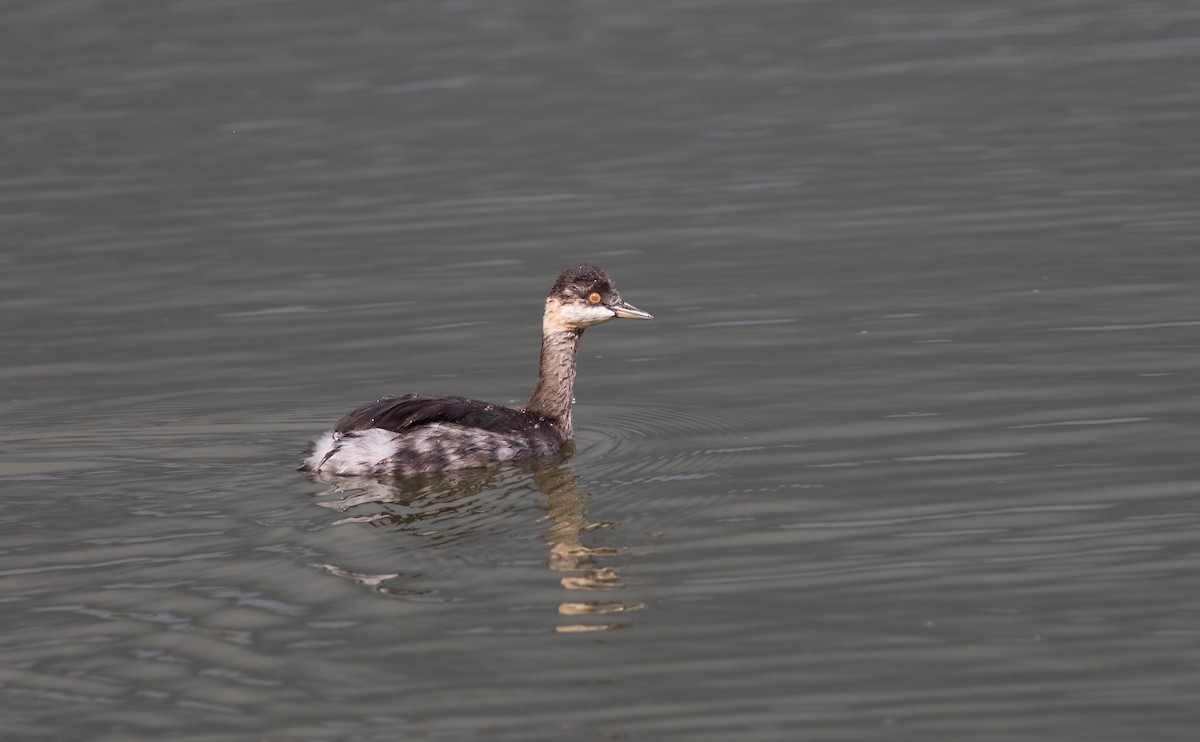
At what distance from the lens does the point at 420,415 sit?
31.1ft

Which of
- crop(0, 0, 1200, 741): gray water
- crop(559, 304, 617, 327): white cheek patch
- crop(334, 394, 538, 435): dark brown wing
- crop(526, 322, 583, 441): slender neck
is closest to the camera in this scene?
crop(0, 0, 1200, 741): gray water

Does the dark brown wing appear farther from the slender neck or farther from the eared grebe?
the slender neck

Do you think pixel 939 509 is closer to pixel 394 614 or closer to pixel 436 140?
pixel 394 614

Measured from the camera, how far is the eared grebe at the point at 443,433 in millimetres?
9305

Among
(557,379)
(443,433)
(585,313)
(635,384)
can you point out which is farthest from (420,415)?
(635,384)

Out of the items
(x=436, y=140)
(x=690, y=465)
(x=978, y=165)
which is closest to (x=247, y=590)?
(x=690, y=465)

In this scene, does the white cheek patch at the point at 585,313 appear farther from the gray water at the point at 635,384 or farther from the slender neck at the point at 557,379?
the gray water at the point at 635,384

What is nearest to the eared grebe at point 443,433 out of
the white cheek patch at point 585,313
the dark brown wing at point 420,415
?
the dark brown wing at point 420,415

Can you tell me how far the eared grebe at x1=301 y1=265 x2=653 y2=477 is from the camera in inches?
366

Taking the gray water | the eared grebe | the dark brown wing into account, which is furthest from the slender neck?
the dark brown wing

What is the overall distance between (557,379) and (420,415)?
1.21 m

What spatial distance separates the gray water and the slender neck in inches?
13.5

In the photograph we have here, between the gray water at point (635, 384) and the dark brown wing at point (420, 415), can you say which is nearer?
the gray water at point (635, 384)

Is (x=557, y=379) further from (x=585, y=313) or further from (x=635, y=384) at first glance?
(x=635, y=384)
